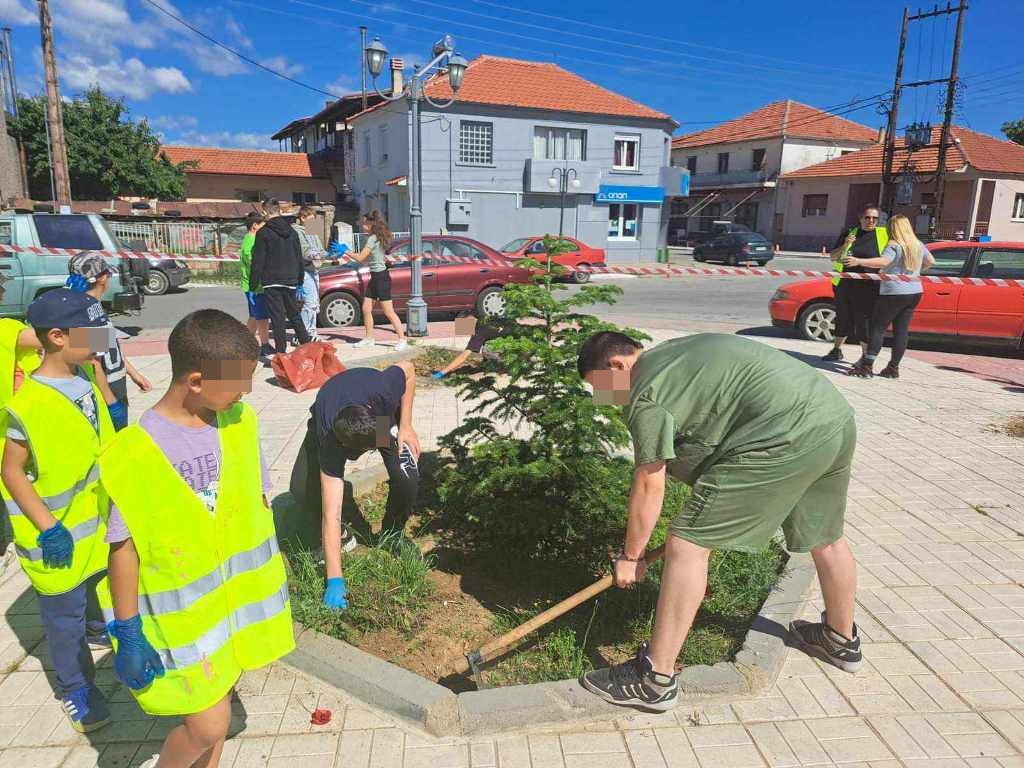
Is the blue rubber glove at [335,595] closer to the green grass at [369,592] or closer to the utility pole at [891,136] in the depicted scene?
the green grass at [369,592]

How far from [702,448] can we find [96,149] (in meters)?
39.4

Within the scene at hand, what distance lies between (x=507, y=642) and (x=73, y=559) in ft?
5.57

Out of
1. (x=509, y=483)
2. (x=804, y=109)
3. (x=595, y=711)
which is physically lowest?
(x=595, y=711)

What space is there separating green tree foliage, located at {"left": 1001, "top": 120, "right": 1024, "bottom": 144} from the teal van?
60872mm

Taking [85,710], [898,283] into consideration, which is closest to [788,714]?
[85,710]

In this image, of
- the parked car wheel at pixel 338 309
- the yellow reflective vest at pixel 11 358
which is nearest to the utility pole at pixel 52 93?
the parked car wheel at pixel 338 309

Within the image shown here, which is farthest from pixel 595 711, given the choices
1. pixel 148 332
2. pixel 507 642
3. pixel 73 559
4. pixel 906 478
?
pixel 148 332

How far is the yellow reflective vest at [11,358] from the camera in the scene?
10.0 ft

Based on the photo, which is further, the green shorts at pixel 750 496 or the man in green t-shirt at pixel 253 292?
the man in green t-shirt at pixel 253 292

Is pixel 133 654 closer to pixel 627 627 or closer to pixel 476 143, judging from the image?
pixel 627 627

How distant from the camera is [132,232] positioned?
71.5 feet

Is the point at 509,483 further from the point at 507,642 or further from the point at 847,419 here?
the point at 847,419

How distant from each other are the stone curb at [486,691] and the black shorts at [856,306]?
21.0 ft

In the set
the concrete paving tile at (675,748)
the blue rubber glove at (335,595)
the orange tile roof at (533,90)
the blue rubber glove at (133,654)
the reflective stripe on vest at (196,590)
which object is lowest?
the concrete paving tile at (675,748)
